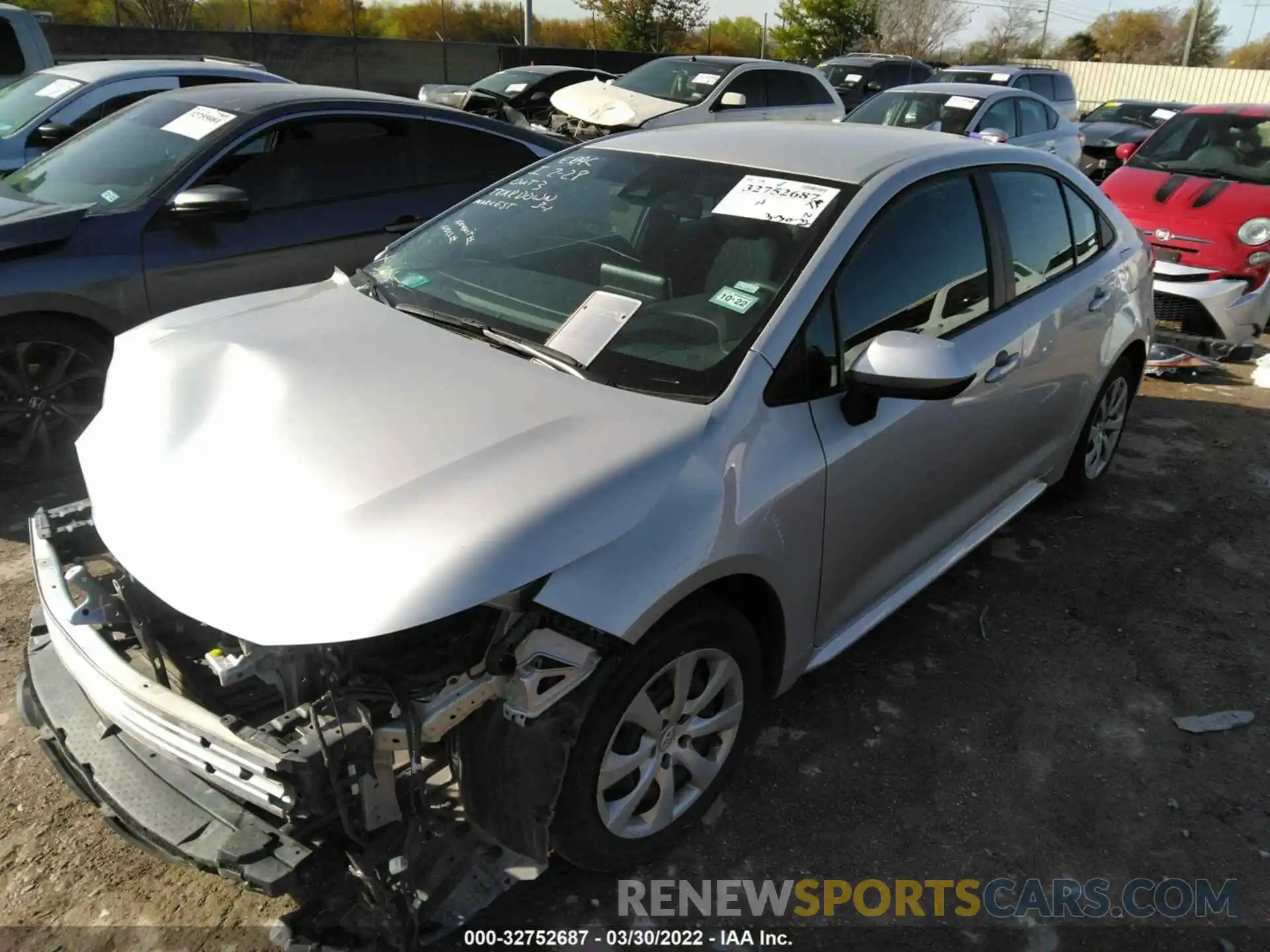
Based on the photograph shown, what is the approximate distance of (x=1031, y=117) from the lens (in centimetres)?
1088

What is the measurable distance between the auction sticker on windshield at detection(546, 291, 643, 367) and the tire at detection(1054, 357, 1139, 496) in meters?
2.58

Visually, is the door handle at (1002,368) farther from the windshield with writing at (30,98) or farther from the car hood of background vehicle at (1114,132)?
the car hood of background vehicle at (1114,132)

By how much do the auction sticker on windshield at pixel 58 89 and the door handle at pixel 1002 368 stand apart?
20.0ft

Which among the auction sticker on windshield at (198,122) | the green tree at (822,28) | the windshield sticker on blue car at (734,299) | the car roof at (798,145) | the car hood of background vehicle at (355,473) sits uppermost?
the car roof at (798,145)

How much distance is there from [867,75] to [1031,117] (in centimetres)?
757

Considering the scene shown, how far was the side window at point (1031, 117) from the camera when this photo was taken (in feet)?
35.1

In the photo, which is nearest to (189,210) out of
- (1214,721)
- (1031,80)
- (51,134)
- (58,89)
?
(51,134)

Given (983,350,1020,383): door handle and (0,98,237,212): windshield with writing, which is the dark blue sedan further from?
(983,350,1020,383): door handle

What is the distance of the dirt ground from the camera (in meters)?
2.42

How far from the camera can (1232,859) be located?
2680mm

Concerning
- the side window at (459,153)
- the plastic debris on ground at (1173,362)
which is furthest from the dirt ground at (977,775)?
the plastic debris on ground at (1173,362)

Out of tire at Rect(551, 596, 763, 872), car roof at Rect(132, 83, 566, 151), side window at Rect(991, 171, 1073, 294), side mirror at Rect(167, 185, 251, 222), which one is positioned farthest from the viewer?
car roof at Rect(132, 83, 566, 151)

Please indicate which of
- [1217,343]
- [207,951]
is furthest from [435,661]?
[1217,343]

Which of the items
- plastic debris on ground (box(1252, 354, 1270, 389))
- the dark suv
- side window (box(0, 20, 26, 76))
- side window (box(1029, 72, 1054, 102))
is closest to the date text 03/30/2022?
plastic debris on ground (box(1252, 354, 1270, 389))
